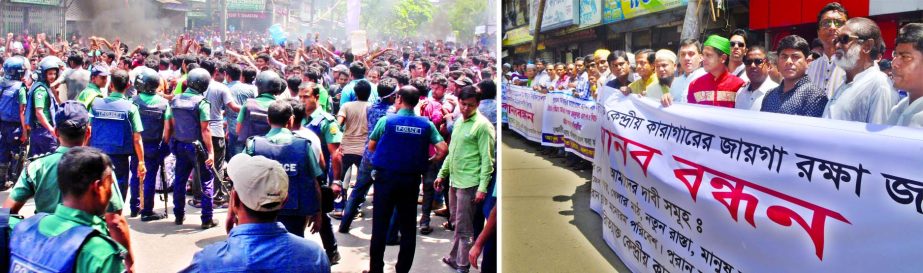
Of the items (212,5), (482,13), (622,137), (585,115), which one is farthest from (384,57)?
(482,13)

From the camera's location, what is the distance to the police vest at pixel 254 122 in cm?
422

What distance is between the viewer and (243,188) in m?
1.89

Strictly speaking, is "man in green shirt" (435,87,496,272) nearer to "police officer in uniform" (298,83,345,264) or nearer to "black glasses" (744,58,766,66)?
"police officer in uniform" (298,83,345,264)

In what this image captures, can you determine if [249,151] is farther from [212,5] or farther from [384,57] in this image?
[212,5]

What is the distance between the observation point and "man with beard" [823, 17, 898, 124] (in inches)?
93.0

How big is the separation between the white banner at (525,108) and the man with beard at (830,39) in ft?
13.5

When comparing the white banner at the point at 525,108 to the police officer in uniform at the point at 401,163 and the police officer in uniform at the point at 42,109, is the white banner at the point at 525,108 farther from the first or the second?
the police officer in uniform at the point at 42,109

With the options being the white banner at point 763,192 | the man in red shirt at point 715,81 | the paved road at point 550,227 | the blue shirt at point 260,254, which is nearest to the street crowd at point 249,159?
the blue shirt at point 260,254

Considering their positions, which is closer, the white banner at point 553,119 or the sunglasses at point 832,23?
the sunglasses at point 832,23

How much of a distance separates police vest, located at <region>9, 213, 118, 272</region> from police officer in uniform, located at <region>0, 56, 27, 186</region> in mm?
4197

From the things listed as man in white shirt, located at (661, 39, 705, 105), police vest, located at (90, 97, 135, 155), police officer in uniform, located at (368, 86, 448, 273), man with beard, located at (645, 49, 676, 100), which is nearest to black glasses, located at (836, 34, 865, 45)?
man in white shirt, located at (661, 39, 705, 105)

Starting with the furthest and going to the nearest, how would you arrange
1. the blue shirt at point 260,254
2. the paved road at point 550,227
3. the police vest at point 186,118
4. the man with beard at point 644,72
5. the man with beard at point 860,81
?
the police vest at point 186,118 → the man with beard at point 644,72 → the paved road at point 550,227 → the man with beard at point 860,81 → the blue shirt at point 260,254

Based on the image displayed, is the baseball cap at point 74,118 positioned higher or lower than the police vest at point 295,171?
higher

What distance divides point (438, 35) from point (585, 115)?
2569 mm
